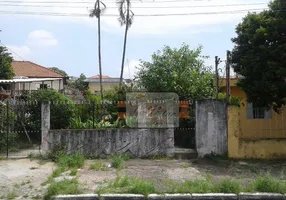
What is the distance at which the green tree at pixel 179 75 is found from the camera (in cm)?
1543

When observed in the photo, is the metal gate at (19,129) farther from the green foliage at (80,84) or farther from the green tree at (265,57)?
the green foliage at (80,84)

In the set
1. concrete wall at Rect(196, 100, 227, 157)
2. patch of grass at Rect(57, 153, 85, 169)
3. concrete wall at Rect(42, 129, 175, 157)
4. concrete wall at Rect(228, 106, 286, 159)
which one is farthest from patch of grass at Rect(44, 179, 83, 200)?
concrete wall at Rect(228, 106, 286, 159)

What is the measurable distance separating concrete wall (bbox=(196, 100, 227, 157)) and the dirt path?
4852 mm

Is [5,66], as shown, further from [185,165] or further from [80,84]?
[80,84]

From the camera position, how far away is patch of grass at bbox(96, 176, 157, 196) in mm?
7096

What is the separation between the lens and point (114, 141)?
1158cm

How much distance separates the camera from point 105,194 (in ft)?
22.8

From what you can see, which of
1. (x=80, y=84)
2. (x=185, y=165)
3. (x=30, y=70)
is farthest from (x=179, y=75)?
(x=80, y=84)

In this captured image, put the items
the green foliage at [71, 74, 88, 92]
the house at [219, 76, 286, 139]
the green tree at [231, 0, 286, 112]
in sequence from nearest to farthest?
1. the green tree at [231, 0, 286, 112]
2. the house at [219, 76, 286, 139]
3. the green foliage at [71, 74, 88, 92]

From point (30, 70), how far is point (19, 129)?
25291 mm

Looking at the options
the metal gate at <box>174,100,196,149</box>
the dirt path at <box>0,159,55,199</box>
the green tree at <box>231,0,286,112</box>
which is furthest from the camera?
the metal gate at <box>174,100,196,149</box>

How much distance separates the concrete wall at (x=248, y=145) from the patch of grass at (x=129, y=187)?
483 centimetres

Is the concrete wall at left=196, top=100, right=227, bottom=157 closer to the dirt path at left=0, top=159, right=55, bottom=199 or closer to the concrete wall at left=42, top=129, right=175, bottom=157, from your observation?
the concrete wall at left=42, top=129, right=175, bottom=157

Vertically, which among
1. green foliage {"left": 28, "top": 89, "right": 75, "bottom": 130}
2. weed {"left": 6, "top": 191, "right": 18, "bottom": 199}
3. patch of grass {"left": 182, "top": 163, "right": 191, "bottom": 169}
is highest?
green foliage {"left": 28, "top": 89, "right": 75, "bottom": 130}
